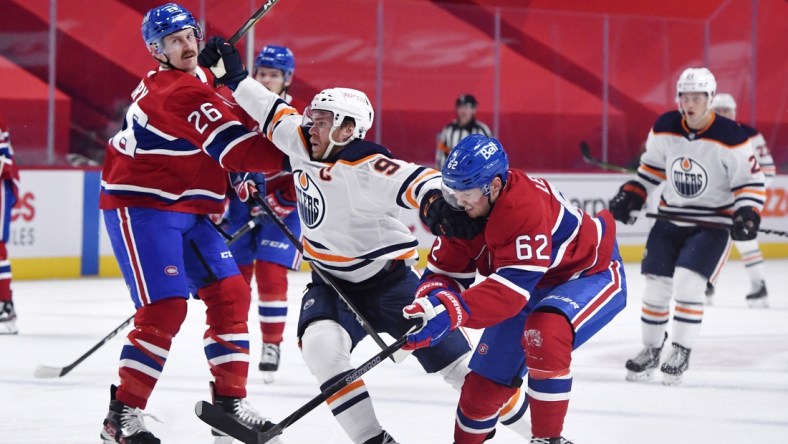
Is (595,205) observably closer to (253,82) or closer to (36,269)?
(36,269)

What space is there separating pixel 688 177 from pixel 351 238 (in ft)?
6.85

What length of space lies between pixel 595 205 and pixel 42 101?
13.4 feet

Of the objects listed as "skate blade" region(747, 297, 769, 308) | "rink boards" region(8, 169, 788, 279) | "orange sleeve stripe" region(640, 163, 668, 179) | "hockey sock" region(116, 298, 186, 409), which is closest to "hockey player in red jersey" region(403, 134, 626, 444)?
"hockey sock" region(116, 298, 186, 409)

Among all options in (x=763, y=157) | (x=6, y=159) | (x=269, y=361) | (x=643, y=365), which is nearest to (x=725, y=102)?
(x=763, y=157)

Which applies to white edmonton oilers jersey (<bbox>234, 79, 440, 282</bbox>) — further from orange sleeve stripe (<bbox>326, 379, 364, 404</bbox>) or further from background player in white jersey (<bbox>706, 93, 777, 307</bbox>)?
background player in white jersey (<bbox>706, 93, 777, 307</bbox>)

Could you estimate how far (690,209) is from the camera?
4.52 meters

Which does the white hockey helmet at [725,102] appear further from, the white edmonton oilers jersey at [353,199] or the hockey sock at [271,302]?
the white edmonton oilers jersey at [353,199]

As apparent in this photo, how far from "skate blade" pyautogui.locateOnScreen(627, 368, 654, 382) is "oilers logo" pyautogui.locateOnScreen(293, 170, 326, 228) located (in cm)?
187


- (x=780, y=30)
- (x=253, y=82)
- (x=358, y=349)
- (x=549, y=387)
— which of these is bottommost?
(x=358, y=349)

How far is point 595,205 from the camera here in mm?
8625

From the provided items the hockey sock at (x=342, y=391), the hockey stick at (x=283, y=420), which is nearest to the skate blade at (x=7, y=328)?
the hockey stick at (x=283, y=420)

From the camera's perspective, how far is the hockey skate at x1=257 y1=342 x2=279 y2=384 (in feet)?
13.8

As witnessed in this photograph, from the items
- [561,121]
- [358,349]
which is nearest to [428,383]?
[358,349]

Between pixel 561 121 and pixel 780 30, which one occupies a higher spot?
pixel 780 30
